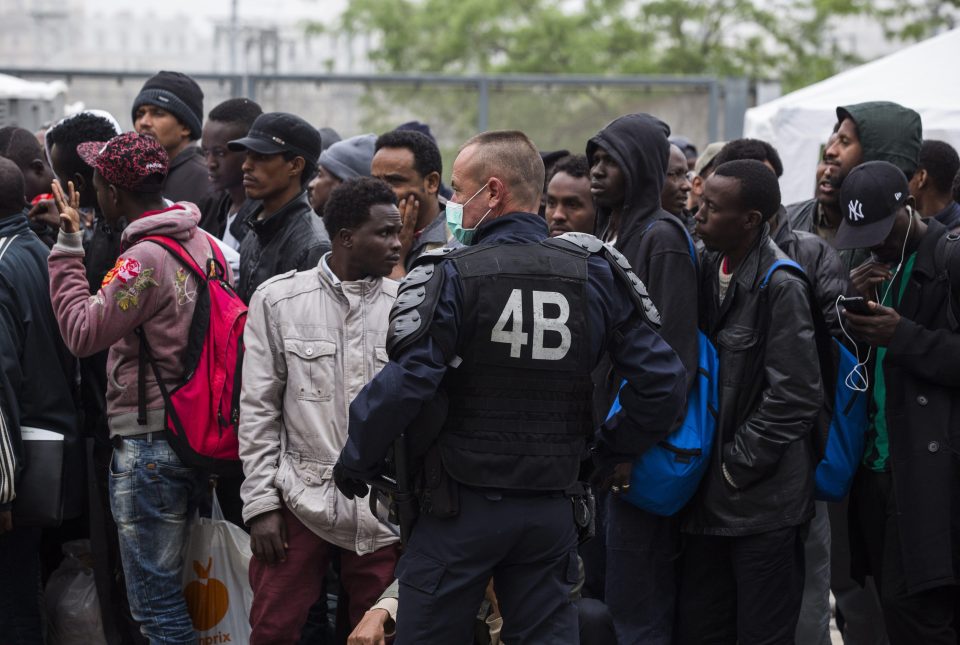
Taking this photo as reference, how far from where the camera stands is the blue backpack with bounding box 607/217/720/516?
4.54 meters

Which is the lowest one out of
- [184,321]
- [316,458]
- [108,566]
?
[108,566]

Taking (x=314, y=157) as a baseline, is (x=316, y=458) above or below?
below

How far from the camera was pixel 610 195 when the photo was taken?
193 inches

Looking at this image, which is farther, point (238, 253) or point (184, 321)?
point (238, 253)

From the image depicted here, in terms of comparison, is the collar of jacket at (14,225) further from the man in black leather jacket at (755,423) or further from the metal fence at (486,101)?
the metal fence at (486,101)

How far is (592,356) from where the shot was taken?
3738mm

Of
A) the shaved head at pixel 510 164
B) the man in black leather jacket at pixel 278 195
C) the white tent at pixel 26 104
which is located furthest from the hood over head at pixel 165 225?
the white tent at pixel 26 104

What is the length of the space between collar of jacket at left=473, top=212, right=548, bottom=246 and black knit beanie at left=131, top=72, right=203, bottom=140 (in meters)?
3.26

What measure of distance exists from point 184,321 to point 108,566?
51.6 inches

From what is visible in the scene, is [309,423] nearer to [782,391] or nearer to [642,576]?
[642,576]

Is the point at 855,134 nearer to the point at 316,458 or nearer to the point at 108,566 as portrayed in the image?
the point at 316,458

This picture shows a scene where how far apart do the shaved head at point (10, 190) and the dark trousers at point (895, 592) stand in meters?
3.64

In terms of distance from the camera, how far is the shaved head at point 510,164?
387 cm

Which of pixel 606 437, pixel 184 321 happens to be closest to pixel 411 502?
pixel 606 437
